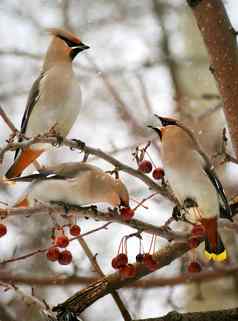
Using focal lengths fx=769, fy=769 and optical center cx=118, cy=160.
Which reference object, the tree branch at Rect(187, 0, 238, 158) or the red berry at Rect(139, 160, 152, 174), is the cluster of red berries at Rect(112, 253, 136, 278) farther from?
the tree branch at Rect(187, 0, 238, 158)

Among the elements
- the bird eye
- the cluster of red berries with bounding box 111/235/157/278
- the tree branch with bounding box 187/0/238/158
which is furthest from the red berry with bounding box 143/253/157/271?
the bird eye

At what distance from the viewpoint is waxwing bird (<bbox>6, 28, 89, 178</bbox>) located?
3.56 m

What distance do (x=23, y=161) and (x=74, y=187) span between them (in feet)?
1.47

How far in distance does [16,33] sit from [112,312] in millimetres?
3495

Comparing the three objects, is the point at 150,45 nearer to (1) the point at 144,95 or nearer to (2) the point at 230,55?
(1) the point at 144,95

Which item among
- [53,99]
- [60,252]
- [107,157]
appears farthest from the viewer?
[53,99]

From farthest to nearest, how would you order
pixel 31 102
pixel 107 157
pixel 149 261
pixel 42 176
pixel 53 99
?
pixel 31 102, pixel 53 99, pixel 42 176, pixel 149 261, pixel 107 157

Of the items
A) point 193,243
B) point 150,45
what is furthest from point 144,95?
point 150,45

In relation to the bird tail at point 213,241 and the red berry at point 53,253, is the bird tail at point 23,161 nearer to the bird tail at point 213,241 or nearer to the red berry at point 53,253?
the red berry at point 53,253

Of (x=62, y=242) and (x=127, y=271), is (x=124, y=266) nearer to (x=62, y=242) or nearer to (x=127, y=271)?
(x=127, y=271)

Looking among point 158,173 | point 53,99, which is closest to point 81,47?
point 53,99

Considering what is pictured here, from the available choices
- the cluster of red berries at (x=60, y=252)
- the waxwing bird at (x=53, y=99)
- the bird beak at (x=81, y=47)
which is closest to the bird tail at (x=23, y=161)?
the waxwing bird at (x=53, y=99)

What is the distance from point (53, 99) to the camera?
3.68 m

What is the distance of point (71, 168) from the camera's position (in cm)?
323
